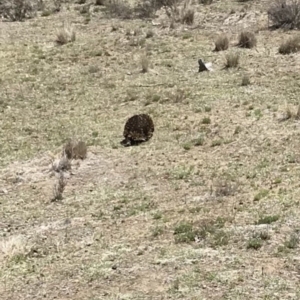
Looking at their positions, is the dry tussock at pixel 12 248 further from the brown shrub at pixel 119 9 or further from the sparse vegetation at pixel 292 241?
the brown shrub at pixel 119 9

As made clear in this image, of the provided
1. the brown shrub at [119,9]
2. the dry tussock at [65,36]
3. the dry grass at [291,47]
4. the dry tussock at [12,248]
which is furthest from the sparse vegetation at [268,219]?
the brown shrub at [119,9]

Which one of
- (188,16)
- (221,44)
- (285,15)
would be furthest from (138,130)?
(188,16)

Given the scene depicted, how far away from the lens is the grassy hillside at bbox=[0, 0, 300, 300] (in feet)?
22.7

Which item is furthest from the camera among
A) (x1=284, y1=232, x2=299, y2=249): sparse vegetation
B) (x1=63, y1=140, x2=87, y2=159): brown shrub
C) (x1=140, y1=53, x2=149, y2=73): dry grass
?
(x1=140, y1=53, x2=149, y2=73): dry grass

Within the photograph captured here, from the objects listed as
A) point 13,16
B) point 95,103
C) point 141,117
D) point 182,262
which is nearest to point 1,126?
point 95,103

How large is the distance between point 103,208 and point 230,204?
170cm

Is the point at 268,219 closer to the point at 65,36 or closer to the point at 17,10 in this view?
the point at 65,36

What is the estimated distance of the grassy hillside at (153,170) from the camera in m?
6.91

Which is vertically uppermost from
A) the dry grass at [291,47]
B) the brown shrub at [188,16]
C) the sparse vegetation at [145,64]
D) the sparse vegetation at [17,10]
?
the dry grass at [291,47]

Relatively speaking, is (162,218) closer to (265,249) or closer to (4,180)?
(265,249)

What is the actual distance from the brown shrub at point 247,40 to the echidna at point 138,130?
5.81 meters

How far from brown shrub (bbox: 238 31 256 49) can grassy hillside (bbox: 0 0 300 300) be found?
0.20 m

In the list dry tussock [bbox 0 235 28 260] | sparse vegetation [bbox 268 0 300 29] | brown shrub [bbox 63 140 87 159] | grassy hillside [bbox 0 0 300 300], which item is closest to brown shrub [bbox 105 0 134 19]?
grassy hillside [bbox 0 0 300 300]

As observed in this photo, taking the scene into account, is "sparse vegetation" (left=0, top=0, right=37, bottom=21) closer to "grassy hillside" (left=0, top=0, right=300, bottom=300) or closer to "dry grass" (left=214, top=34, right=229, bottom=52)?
"grassy hillside" (left=0, top=0, right=300, bottom=300)
